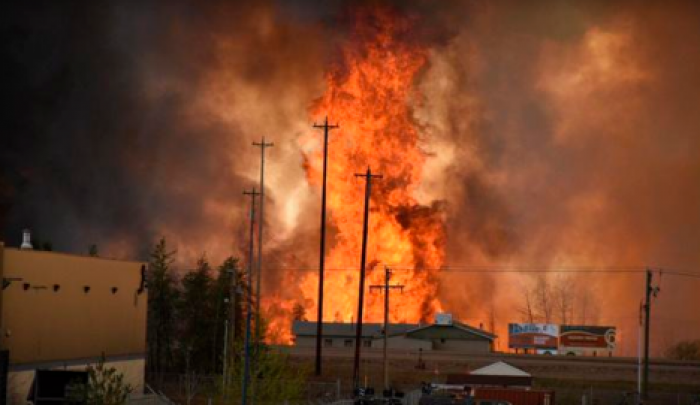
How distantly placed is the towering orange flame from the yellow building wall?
50132 mm

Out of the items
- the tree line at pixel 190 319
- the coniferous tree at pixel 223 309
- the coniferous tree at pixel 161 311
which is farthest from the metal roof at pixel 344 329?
the coniferous tree at pixel 161 311

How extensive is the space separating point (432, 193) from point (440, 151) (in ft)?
26.6

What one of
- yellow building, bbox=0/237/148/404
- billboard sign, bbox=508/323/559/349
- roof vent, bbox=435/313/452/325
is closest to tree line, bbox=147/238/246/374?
roof vent, bbox=435/313/452/325

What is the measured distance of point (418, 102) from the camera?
463 ft

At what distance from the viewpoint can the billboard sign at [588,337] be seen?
13225cm

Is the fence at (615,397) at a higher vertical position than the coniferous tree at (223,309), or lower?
lower

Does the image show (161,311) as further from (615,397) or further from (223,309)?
(615,397)

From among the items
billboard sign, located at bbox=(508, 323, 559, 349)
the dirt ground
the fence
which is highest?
billboard sign, located at bbox=(508, 323, 559, 349)

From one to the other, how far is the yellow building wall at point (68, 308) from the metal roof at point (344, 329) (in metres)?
47.1

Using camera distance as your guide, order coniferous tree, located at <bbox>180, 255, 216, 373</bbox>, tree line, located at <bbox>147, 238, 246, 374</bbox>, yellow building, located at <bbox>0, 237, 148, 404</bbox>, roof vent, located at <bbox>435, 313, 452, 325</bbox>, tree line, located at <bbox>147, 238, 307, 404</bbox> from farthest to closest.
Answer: roof vent, located at <bbox>435, 313, 452, 325</bbox> → tree line, located at <bbox>147, 238, 246, 374</bbox> → coniferous tree, located at <bbox>180, 255, 216, 373</bbox> → tree line, located at <bbox>147, 238, 307, 404</bbox> → yellow building, located at <bbox>0, 237, 148, 404</bbox>

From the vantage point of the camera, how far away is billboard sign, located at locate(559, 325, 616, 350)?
132 meters

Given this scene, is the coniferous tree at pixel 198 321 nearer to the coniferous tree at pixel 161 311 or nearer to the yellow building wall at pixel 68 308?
the coniferous tree at pixel 161 311

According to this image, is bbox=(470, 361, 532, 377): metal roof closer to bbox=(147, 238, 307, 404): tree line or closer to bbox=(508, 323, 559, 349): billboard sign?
bbox=(147, 238, 307, 404): tree line

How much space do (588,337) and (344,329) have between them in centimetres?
2822
